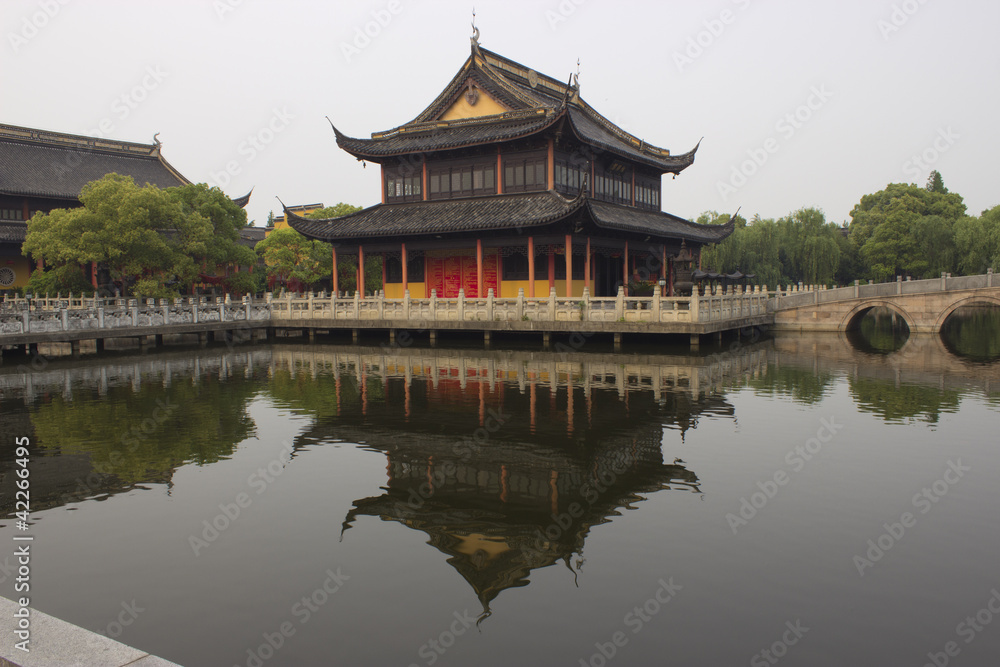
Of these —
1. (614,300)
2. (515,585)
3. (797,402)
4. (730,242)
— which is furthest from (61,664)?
(730,242)

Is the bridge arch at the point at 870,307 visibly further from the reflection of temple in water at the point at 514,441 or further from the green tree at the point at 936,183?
the green tree at the point at 936,183

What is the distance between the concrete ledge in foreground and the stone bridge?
29.8m

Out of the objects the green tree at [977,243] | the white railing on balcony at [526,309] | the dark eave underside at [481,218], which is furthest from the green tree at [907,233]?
the white railing on balcony at [526,309]

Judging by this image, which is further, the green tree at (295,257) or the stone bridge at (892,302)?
the green tree at (295,257)

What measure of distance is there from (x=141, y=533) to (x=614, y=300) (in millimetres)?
18037

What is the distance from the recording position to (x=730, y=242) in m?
49.9

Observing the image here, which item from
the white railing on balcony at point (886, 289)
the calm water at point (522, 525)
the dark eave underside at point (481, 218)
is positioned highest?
the dark eave underside at point (481, 218)

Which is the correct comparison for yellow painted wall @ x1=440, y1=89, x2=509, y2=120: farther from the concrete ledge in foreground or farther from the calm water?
the concrete ledge in foreground

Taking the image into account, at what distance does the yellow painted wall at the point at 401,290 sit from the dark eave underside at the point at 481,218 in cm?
283

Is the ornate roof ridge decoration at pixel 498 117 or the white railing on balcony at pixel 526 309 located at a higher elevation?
the ornate roof ridge decoration at pixel 498 117

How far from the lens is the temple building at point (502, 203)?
2783 cm

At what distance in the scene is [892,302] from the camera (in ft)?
96.9

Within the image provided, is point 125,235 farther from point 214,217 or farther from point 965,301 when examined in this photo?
point 965,301

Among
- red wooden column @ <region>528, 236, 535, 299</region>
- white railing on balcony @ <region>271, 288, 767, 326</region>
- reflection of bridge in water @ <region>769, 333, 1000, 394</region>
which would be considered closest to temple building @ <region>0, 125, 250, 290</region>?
white railing on balcony @ <region>271, 288, 767, 326</region>
